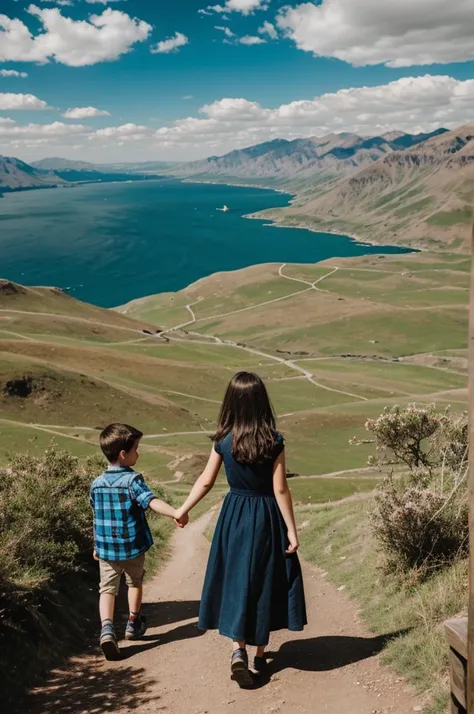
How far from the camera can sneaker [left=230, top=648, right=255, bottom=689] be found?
766cm

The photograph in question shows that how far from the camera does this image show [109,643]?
8891 mm

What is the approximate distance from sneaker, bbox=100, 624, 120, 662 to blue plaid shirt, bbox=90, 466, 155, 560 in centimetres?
105

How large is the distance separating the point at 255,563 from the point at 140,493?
81.9 inches

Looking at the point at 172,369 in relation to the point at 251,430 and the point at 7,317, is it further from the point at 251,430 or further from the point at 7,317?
the point at 251,430

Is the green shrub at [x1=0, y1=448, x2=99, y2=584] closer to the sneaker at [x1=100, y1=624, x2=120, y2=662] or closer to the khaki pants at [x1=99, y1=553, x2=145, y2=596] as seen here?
the khaki pants at [x1=99, y1=553, x2=145, y2=596]

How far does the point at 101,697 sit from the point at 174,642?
7.04ft

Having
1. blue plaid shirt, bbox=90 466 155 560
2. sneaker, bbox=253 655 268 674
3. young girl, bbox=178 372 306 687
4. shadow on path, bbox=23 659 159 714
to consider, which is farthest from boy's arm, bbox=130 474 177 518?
sneaker, bbox=253 655 268 674

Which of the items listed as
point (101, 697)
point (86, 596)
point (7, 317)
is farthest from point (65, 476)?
point (7, 317)

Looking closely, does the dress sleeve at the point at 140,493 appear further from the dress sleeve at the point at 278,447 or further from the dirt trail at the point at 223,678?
the dirt trail at the point at 223,678

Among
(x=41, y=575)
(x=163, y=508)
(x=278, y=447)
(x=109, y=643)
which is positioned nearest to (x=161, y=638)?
(x=109, y=643)

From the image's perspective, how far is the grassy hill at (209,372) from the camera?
195ft

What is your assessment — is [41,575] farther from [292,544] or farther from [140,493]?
[292,544]

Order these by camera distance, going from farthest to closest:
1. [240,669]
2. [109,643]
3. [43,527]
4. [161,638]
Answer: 1. [43,527]
2. [161,638]
3. [109,643]
4. [240,669]

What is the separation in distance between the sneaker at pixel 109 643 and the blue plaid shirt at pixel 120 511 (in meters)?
1.05
